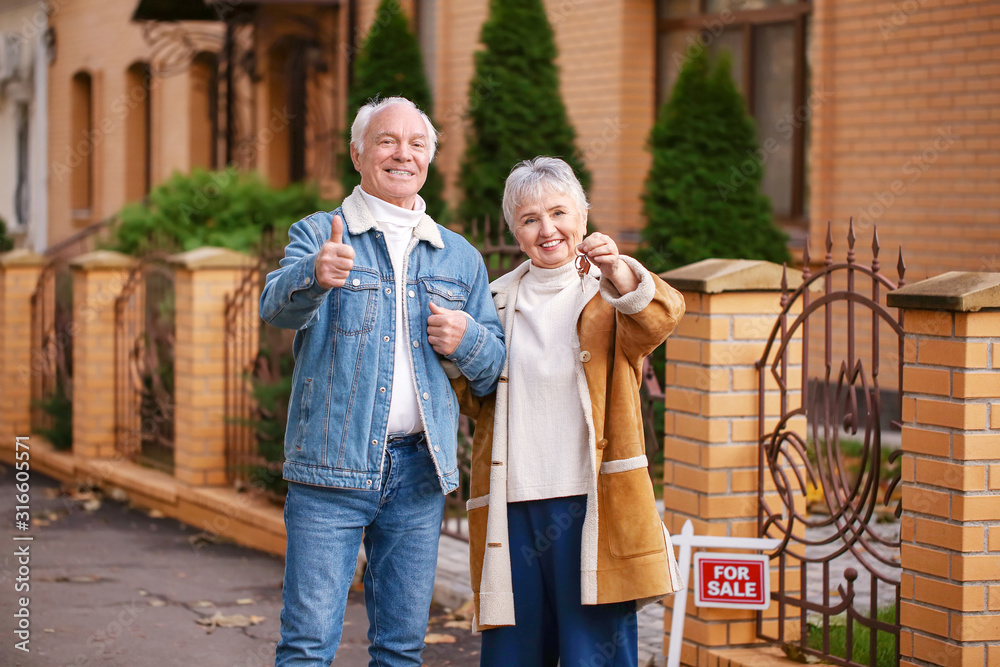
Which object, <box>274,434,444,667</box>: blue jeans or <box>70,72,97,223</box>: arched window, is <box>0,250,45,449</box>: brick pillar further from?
<box>70,72,97,223</box>: arched window

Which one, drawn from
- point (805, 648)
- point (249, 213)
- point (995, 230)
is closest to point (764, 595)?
point (805, 648)

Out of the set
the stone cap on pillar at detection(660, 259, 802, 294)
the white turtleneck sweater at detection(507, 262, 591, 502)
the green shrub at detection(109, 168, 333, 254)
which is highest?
the green shrub at detection(109, 168, 333, 254)

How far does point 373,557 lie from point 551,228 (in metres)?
0.96

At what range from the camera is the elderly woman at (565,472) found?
308 centimetres

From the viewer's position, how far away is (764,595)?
4.10m

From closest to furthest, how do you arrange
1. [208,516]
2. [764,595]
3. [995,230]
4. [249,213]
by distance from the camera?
[764,595]
[208,516]
[995,230]
[249,213]

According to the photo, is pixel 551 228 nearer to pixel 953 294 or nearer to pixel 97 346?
pixel 953 294

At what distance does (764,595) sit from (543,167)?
175 cm

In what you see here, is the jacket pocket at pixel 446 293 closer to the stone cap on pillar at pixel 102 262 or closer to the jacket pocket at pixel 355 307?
the jacket pocket at pixel 355 307

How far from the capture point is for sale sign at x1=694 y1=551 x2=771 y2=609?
13.5ft

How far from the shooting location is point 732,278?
4.23 metres

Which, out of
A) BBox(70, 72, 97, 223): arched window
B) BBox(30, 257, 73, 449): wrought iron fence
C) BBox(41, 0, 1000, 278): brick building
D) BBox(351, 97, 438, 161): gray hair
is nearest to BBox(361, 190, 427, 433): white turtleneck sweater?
BBox(351, 97, 438, 161): gray hair

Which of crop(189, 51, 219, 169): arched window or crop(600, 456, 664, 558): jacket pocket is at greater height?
crop(189, 51, 219, 169): arched window

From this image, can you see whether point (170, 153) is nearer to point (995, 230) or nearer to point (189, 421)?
point (189, 421)
